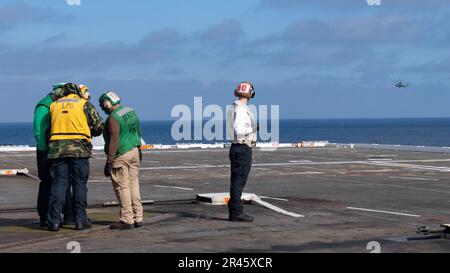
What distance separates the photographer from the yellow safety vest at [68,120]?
448 inches

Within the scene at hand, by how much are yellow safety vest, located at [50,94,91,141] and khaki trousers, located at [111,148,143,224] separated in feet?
1.98

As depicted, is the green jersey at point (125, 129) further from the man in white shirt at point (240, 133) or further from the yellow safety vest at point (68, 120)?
the man in white shirt at point (240, 133)

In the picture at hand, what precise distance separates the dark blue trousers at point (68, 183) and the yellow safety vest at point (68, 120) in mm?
325

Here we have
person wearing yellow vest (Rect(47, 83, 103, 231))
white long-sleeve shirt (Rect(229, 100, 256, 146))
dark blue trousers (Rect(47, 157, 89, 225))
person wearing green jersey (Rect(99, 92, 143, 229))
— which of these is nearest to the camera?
dark blue trousers (Rect(47, 157, 89, 225))

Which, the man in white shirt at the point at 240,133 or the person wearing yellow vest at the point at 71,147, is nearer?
the person wearing yellow vest at the point at 71,147

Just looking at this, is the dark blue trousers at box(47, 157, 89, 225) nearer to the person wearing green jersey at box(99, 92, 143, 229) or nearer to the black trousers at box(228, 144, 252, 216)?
the person wearing green jersey at box(99, 92, 143, 229)

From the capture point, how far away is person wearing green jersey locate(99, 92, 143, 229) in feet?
37.6

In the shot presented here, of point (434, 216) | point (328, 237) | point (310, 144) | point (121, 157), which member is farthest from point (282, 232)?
point (310, 144)

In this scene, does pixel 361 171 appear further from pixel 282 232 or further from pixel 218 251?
pixel 218 251

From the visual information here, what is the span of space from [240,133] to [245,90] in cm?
64

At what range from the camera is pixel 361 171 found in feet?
85.0

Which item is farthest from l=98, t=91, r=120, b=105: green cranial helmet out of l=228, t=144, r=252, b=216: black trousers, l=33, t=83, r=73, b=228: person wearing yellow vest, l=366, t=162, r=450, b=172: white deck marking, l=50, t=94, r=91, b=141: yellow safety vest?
l=366, t=162, r=450, b=172: white deck marking

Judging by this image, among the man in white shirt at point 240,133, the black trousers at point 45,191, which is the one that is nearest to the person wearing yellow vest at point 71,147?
the black trousers at point 45,191

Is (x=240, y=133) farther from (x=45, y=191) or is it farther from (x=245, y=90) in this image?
(x=45, y=191)
